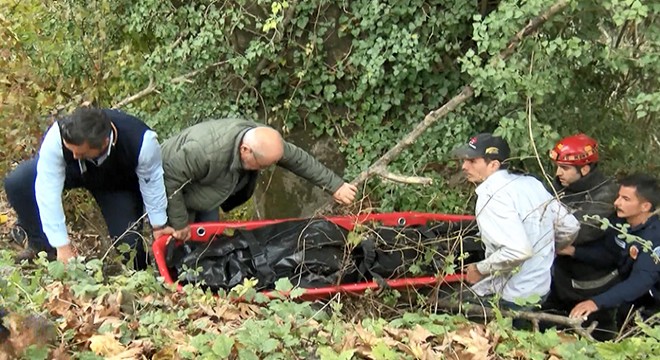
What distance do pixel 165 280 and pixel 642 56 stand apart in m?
3.16

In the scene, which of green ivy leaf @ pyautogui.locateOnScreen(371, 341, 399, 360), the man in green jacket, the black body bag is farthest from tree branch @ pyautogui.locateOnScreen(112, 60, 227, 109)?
green ivy leaf @ pyautogui.locateOnScreen(371, 341, 399, 360)

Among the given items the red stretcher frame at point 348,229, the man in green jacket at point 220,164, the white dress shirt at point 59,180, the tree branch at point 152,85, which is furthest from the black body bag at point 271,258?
the tree branch at point 152,85

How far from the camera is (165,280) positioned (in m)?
3.93

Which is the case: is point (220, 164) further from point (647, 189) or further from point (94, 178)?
point (647, 189)

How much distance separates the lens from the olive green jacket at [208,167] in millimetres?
4262

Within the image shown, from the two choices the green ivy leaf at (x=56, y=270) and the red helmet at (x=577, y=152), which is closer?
the green ivy leaf at (x=56, y=270)

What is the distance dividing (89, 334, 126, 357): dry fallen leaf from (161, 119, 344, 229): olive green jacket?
67.8 inches

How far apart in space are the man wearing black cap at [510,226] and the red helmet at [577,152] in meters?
0.52

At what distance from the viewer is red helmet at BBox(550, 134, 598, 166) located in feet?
14.5

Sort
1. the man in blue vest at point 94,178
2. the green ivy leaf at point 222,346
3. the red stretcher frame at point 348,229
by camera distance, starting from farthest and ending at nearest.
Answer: the red stretcher frame at point 348,229, the man in blue vest at point 94,178, the green ivy leaf at point 222,346

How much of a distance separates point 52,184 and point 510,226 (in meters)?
2.66

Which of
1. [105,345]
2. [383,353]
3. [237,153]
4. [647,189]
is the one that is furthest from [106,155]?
[647,189]

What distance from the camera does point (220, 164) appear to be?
430 cm

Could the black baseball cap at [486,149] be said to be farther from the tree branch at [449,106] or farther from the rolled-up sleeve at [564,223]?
the tree branch at [449,106]
